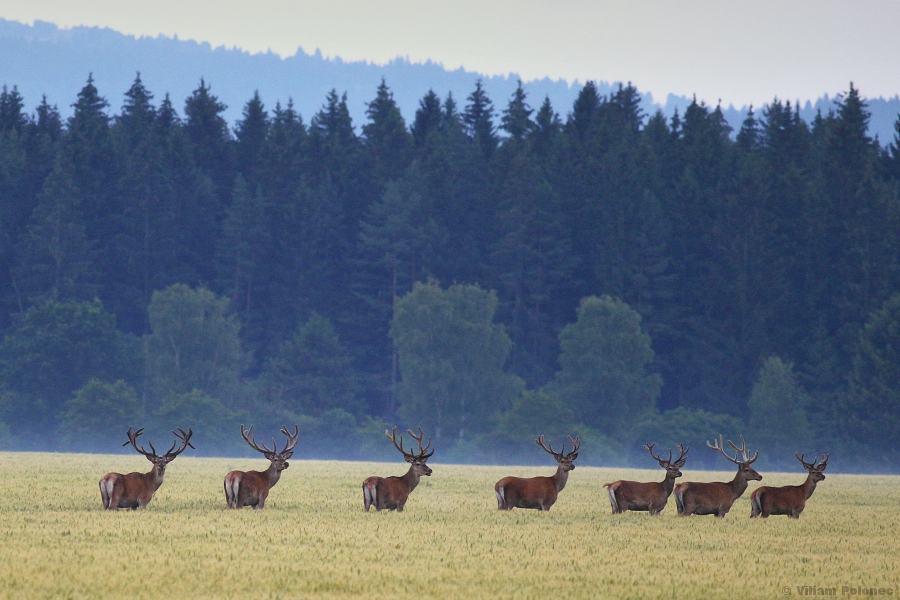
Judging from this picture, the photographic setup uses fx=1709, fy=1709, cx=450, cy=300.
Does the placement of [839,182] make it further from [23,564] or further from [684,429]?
[23,564]

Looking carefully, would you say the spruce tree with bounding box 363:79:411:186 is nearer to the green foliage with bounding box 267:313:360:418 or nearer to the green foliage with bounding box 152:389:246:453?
the green foliage with bounding box 267:313:360:418

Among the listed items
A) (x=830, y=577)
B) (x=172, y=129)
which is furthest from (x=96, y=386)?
(x=830, y=577)

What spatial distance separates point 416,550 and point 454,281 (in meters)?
82.0

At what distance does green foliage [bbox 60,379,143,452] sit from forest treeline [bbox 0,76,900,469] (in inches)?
5.4

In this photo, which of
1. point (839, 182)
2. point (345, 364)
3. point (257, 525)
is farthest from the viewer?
point (839, 182)

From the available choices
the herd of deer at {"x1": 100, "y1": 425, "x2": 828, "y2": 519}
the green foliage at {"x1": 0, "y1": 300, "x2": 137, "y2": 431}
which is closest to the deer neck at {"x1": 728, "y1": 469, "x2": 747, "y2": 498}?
the herd of deer at {"x1": 100, "y1": 425, "x2": 828, "y2": 519}

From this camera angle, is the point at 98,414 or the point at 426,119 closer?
the point at 98,414

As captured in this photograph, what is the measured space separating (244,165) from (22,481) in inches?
3499

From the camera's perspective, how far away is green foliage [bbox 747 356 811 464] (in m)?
88.1

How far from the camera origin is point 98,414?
85625 mm

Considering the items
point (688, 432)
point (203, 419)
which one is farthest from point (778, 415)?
point (203, 419)

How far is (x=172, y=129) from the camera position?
121 meters

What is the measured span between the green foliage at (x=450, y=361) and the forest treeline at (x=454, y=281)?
140 millimetres

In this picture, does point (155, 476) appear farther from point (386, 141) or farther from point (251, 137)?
point (251, 137)
